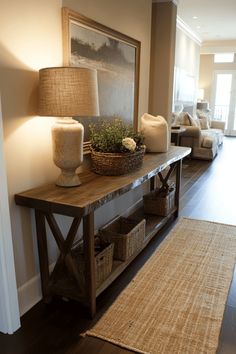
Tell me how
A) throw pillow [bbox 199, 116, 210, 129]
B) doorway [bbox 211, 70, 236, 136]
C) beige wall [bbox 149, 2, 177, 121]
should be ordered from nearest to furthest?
beige wall [bbox 149, 2, 177, 121] < throw pillow [bbox 199, 116, 210, 129] < doorway [bbox 211, 70, 236, 136]

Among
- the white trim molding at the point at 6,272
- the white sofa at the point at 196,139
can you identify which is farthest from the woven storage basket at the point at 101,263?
the white sofa at the point at 196,139

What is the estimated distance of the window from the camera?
10.2 metres

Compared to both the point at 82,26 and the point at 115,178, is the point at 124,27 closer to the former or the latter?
the point at 82,26

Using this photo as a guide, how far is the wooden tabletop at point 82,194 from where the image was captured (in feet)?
5.45

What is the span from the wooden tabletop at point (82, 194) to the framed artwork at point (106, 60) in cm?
39

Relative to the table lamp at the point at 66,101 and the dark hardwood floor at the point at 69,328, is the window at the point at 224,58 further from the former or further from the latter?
the table lamp at the point at 66,101

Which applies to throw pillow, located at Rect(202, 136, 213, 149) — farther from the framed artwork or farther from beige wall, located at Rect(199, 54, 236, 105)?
beige wall, located at Rect(199, 54, 236, 105)

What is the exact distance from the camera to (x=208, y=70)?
10.4 m

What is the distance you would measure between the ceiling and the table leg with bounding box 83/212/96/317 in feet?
14.1

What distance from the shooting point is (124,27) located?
8.95ft

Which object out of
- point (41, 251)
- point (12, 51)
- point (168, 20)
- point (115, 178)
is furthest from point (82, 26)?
point (168, 20)

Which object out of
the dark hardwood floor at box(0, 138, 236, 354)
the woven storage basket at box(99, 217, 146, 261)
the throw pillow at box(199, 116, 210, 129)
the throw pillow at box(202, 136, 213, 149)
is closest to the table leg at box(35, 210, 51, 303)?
the dark hardwood floor at box(0, 138, 236, 354)

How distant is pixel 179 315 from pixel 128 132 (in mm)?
1338

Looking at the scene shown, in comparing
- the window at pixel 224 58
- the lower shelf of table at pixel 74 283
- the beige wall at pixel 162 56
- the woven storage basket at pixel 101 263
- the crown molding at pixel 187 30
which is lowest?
the lower shelf of table at pixel 74 283
